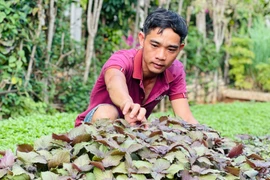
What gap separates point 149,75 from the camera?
372 cm

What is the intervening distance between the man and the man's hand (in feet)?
0.56

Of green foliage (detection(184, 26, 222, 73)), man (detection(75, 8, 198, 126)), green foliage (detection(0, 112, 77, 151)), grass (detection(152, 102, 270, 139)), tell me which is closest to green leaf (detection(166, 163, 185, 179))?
man (detection(75, 8, 198, 126))

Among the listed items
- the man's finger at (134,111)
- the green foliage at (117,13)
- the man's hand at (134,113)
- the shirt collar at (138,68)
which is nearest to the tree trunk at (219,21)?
the green foliage at (117,13)

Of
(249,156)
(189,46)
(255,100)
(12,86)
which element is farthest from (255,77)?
(249,156)

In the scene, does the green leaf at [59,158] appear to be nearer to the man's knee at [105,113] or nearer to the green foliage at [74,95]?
the man's knee at [105,113]

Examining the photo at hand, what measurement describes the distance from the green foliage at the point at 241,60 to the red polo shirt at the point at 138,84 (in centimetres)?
755

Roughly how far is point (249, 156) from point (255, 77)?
912 cm

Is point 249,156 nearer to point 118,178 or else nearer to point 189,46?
point 118,178

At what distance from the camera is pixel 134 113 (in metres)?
2.72

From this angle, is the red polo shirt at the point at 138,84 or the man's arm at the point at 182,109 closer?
the red polo shirt at the point at 138,84

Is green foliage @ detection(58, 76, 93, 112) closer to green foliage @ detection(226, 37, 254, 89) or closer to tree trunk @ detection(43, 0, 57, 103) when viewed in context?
tree trunk @ detection(43, 0, 57, 103)

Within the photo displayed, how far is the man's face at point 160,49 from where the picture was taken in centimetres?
347

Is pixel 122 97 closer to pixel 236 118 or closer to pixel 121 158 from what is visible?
pixel 121 158

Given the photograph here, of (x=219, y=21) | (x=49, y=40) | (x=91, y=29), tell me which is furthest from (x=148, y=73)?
(x=219, y=21)
